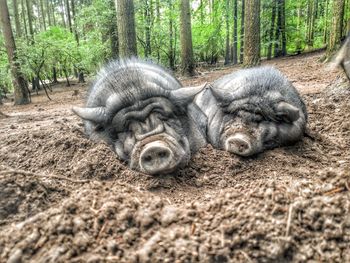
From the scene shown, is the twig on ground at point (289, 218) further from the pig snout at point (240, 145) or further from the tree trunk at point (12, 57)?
the tree trunk at point (12, 57)

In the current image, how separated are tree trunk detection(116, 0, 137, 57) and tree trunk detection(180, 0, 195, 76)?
540 centimetres

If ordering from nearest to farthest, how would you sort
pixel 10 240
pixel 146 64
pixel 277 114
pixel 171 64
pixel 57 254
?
pixel 57 254, pixel 10 240, pixel 277 114, pixel 146 64, pixel 171 64

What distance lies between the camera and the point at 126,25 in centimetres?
773

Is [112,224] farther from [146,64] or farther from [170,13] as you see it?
[170,13]

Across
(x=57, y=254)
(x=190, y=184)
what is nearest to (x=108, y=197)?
(x=57, y=254)

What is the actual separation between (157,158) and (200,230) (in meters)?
1.57

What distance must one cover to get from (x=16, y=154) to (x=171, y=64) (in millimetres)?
15203

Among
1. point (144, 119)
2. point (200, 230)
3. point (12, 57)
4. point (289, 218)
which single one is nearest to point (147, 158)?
point (144, 119)

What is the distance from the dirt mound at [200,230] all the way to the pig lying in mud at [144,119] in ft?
4.26

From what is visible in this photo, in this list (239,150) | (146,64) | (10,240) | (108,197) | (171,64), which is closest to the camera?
(10,240)

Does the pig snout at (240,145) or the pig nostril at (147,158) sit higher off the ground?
the pig nostril at (147,158)

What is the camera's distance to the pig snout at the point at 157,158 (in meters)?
3.22

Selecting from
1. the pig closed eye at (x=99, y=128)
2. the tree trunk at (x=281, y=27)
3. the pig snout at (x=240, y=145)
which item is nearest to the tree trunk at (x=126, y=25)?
the pig closed eye at (x=99, y=128)

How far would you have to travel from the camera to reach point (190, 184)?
3229 mm
